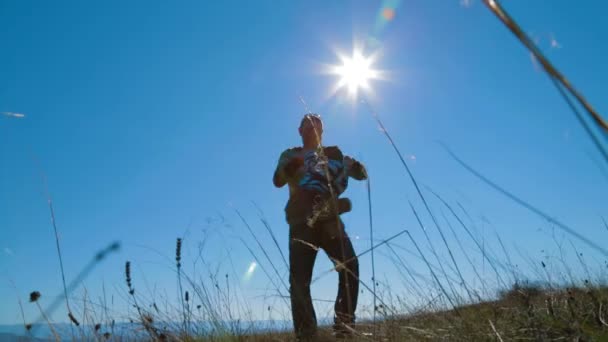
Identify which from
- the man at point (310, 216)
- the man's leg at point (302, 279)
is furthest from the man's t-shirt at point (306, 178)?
the man's leg at point (302, 279)

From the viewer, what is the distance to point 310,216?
3066 mm

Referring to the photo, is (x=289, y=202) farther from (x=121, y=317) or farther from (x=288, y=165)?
(x=121, y=317)

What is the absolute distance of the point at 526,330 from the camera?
140 cm

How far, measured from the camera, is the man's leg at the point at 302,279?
292 centimetres

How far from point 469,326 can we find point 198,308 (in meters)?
1.63

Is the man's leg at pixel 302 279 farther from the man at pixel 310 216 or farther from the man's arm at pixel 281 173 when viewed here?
A: the man's arm at pixel 281 173

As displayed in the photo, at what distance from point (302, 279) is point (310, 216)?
487 mm

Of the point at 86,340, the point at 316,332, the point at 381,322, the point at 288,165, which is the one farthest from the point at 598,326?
the point at 288,165

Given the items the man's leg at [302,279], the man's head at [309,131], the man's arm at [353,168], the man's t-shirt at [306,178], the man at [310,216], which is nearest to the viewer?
the man's leg at [302,279]

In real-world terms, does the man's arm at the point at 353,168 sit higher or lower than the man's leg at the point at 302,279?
higher

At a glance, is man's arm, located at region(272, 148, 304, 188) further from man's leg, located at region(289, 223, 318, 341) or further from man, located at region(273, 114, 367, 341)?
man's leg, located at region(289, 223, 318, 341)

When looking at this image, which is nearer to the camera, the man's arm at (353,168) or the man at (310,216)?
the man at (310,216)

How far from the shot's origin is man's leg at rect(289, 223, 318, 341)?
292 centimetres

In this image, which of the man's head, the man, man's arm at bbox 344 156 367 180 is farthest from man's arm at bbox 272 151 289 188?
man's arm at bbox 344 156 367 180
